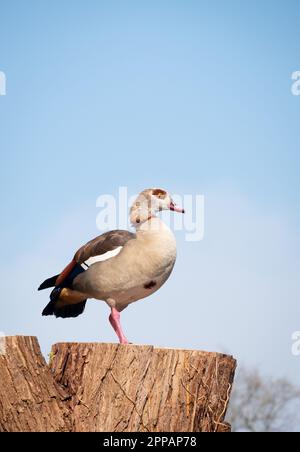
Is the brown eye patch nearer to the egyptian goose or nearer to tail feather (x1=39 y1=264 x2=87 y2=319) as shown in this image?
the egyptian goose

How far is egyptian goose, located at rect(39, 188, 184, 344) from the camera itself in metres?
8.40

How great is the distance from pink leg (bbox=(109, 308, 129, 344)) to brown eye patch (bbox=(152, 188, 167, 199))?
1410mm

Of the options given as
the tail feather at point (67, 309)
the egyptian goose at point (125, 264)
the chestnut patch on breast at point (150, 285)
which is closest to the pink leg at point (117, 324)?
the egyptian goose at point (125, 264)

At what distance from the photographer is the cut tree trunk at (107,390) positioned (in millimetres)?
7012

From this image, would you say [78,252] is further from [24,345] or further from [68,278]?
[24,345]

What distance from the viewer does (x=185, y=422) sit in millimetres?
7117

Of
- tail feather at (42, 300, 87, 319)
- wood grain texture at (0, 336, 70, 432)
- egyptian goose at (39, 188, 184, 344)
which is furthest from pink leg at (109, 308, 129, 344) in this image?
wood grain texture at (0, 336, 70, 432)

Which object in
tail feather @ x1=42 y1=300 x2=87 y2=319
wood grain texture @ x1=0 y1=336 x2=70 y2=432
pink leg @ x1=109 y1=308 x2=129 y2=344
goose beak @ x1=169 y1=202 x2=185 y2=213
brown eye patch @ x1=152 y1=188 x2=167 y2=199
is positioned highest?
brown eye patch @ x1=152 y1=188 x2=167 y2=199

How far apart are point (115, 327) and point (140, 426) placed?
1868 millimetres

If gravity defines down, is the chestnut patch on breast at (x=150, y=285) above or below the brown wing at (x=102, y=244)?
below

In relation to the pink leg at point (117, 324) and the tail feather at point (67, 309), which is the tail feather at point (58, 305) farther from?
the pink leg at point (117, 324)

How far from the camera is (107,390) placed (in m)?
7.09

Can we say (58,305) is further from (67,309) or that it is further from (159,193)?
(159,193)
